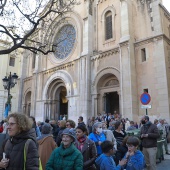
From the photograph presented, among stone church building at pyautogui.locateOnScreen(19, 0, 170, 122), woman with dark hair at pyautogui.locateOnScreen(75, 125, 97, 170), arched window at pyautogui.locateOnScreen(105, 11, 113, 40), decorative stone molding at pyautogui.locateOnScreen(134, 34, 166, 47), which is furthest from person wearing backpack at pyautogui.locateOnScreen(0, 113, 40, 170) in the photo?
arched window at pyautogui.locateOnScreen(105, 11, 113, 40)

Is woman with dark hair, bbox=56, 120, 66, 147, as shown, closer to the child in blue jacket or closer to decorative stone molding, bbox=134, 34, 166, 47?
the child in blue jacket

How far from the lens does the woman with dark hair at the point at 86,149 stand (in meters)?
3.55

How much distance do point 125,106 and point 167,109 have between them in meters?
2.93

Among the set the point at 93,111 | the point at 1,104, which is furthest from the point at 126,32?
the point at 1,104

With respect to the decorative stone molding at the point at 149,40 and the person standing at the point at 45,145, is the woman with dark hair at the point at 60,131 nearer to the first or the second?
the person standing at the point at 45,145

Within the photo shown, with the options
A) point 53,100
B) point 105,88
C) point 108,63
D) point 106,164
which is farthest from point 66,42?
point 106,164

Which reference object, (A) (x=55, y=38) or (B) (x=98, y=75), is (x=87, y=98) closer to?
(B) (x=98, y=75)

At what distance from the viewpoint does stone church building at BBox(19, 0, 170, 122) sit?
45.0ft

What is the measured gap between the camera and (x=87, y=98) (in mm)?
16719

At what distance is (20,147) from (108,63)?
14628 millimetres

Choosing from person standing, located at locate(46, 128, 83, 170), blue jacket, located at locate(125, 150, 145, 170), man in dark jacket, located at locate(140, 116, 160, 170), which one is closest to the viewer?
person standing, located at locate(46, 128, 83, 170)

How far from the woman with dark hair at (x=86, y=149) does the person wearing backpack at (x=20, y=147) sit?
1.35 meters

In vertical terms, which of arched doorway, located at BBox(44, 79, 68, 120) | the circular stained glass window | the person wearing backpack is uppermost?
the circular stained glass window

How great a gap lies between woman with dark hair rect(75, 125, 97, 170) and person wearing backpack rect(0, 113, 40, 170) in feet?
4.44
